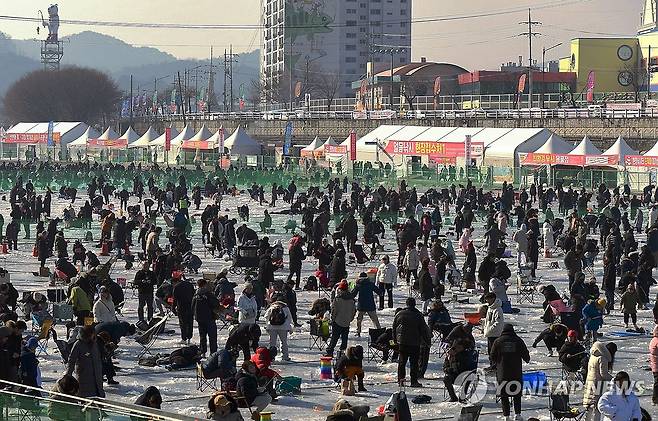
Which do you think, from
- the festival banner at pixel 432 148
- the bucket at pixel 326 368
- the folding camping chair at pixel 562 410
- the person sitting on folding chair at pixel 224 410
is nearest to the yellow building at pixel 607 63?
the festival banner at pixel 432 148

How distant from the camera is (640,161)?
46.5m

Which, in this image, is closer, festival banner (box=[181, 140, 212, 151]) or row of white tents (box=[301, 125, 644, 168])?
row of white tents (box=[301, 125, 644, 168])

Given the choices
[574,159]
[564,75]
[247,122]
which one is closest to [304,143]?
[247,122]

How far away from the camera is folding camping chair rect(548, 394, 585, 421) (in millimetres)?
13453

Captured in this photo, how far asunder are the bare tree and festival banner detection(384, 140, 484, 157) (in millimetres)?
104639

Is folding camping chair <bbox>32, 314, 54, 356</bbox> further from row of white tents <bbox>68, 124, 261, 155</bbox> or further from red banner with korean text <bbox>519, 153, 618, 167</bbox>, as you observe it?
row of white tents <bbox>68, 124, 261, 155</bbox>

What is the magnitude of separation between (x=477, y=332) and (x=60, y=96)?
148476mm

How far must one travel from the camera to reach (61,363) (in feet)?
57.6

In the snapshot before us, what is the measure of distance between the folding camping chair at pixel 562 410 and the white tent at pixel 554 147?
129ft

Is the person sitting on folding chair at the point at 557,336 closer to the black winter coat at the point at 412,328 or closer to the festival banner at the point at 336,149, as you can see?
the black winter coat at the point at 412,328

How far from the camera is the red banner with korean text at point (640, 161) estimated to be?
45.7 metres

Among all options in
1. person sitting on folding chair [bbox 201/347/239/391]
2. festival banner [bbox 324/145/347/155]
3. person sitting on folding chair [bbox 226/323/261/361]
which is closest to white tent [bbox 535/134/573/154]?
festival banner [bbox 324/145/347/155]

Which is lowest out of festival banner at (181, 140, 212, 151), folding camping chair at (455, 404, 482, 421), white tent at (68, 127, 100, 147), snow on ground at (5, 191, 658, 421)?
snow on ground at (5, 191, 658, 421)

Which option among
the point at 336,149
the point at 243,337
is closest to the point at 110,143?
the point at 336,149
